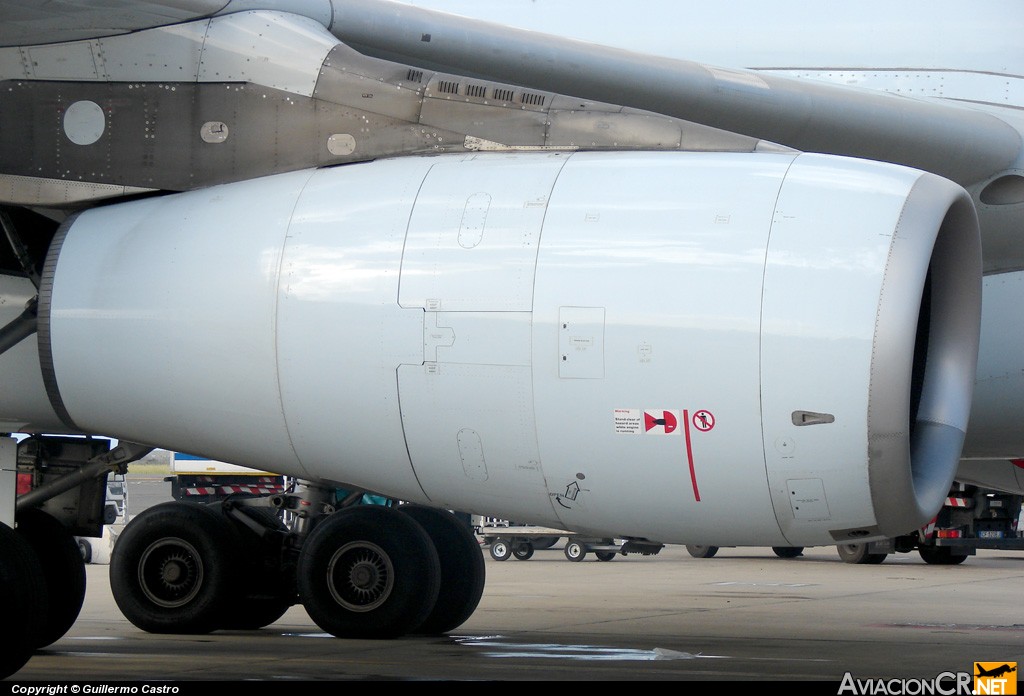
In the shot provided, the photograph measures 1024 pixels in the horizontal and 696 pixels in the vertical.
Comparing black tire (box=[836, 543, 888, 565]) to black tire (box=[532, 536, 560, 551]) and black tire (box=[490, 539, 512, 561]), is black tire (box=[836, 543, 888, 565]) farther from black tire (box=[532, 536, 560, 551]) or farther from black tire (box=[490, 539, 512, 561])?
black tire (box=[490, 539, 512, 561])

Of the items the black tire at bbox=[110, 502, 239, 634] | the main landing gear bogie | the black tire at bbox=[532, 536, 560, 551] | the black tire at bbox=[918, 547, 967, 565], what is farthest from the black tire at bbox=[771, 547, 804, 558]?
the black tire at bbox=[110, 502, 239, 634]

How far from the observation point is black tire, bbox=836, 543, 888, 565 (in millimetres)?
20531

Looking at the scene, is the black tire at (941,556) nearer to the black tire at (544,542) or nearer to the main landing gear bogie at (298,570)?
the black tire at (544,542)

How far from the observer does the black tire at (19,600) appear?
6051mm

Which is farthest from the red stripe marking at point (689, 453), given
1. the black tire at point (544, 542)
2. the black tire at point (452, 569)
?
the black tire at point (544, 542)

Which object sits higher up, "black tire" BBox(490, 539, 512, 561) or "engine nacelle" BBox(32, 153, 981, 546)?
"engine nacelle" BBox(32, 153, 981, 546)

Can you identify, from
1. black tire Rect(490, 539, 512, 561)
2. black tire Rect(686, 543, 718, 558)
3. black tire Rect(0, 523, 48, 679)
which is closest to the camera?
black tire Rect(0, 523, 48, 679)

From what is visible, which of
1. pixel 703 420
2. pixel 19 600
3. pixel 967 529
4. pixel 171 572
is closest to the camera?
pixel 703 420

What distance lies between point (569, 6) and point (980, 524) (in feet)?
46.0

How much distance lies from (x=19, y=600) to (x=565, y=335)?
296 centimetres

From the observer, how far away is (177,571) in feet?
30.9

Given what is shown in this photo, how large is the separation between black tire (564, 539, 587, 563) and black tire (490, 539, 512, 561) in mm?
1146

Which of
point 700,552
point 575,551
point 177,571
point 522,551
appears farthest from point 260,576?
point 700,552

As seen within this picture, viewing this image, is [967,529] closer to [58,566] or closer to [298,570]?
[298,570]
